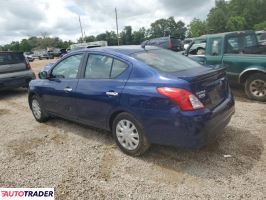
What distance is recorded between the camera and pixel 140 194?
3268mm

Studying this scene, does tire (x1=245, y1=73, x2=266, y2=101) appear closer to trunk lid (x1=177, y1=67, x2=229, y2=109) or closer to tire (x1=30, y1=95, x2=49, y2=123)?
trunk lid (x1=177, y1=67, x2=229, y2=109)

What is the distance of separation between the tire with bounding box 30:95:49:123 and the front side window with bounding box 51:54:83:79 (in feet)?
2.89

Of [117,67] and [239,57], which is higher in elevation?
[117,67]

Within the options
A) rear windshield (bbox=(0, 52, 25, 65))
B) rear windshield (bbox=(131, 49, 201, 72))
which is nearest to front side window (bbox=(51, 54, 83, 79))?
rear windshield (bbox=(131, 49, 201, 72))

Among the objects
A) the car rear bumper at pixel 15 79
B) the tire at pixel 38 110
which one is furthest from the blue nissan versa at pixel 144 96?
the car rear bumper at pixel 15 79

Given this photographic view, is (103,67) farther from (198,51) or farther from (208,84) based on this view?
(198,51)

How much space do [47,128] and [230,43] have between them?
499 cm

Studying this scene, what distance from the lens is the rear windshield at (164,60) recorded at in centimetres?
406

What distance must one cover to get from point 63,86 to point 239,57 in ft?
14.2

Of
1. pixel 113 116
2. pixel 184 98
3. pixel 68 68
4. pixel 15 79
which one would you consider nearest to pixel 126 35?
pixel 15 79

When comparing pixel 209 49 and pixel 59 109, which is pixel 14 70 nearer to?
pixel 59 109

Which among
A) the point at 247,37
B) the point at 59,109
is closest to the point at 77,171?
the point at 59,109

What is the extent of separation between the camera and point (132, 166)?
12.9ft

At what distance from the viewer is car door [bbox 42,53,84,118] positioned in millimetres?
4906
